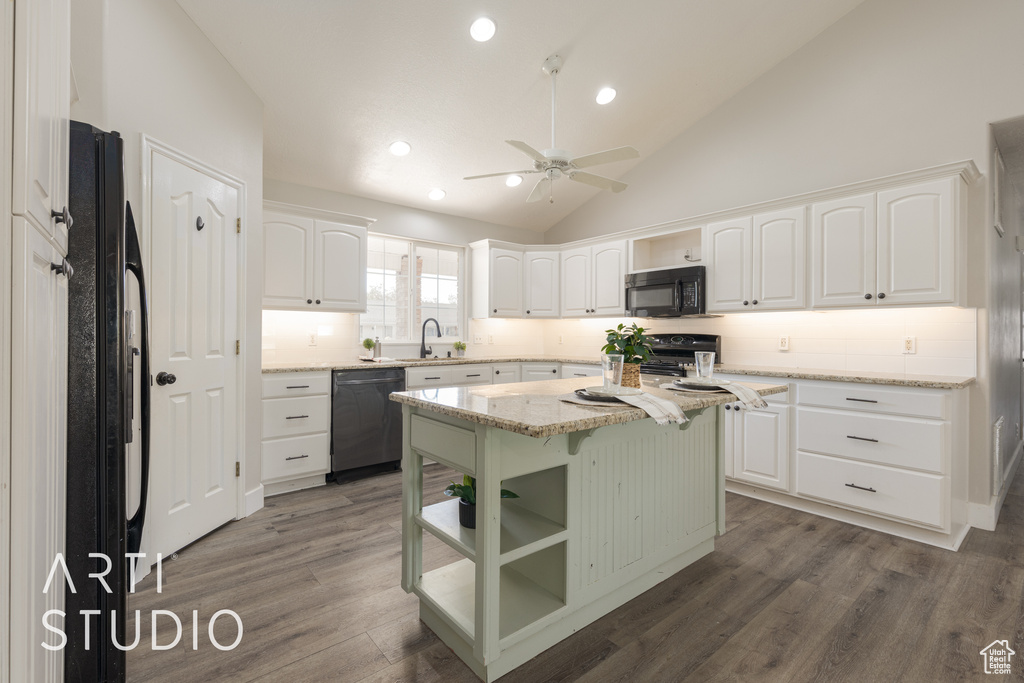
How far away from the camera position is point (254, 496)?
3.04m

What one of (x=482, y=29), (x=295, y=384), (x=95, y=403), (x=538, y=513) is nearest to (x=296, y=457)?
(x=295, y=384)

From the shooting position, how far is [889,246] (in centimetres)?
294

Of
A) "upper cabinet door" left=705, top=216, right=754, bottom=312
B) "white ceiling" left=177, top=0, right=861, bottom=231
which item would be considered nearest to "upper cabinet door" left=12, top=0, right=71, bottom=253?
"white ceiling" left=177, top=0, right=861, bottom=231

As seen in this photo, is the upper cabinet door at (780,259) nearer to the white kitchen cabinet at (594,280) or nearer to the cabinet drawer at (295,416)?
the white kitchen cabinet at (594,280)

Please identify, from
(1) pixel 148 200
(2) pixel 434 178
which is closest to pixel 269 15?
(1) pixel 148 200

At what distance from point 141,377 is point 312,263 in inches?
77.2

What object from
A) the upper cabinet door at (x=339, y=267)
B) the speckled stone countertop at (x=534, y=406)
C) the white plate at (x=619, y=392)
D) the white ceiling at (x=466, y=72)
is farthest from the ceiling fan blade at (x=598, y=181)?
the upper cabinet door at (x=339, y=267)

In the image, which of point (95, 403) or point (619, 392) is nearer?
point (95, 403)

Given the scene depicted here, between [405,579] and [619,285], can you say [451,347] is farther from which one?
[405,579]

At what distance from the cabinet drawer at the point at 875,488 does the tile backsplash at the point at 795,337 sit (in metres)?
0.82

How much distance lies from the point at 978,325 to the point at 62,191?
14.0 ft

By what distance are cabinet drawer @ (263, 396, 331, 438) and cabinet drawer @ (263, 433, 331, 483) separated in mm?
59

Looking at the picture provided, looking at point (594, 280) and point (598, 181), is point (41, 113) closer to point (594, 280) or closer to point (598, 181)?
point (598, 181)

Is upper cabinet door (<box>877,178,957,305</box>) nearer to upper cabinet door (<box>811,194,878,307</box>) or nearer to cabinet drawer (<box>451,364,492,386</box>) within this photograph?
upper cabinet door (<box>811,194,878,307</box>)
